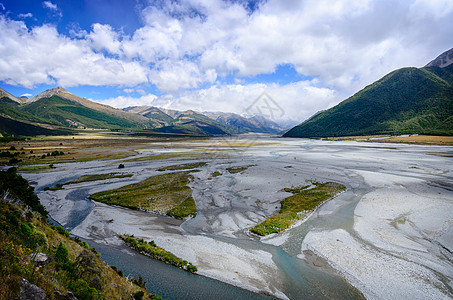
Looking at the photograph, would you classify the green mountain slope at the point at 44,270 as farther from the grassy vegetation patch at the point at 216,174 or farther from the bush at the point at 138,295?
the grassy vegetation patch at the point at 216,174

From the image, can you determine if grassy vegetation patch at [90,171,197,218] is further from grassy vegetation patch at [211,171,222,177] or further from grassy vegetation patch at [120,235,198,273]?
grassy vegetation patch at [211,171,222,177]

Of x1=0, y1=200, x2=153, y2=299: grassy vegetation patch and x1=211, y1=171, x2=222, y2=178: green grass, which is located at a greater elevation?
x1=0, y1=200, x2=153, y2=299: grassy vegetation patch

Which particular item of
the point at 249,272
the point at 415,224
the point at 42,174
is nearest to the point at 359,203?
the point at 415,224

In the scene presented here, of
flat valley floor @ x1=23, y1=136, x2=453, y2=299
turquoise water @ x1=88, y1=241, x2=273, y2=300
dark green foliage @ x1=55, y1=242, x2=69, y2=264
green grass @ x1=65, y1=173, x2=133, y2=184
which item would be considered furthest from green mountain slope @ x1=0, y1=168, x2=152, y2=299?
green grass @ x1=65, y1=173, x2=133, y2=184

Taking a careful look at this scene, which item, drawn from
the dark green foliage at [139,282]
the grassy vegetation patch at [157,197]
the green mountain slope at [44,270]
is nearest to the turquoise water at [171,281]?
the dark green foliage at [139,282]

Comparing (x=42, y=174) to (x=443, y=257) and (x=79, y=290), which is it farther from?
(x=443, y=257)

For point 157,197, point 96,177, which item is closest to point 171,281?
point 157,197
